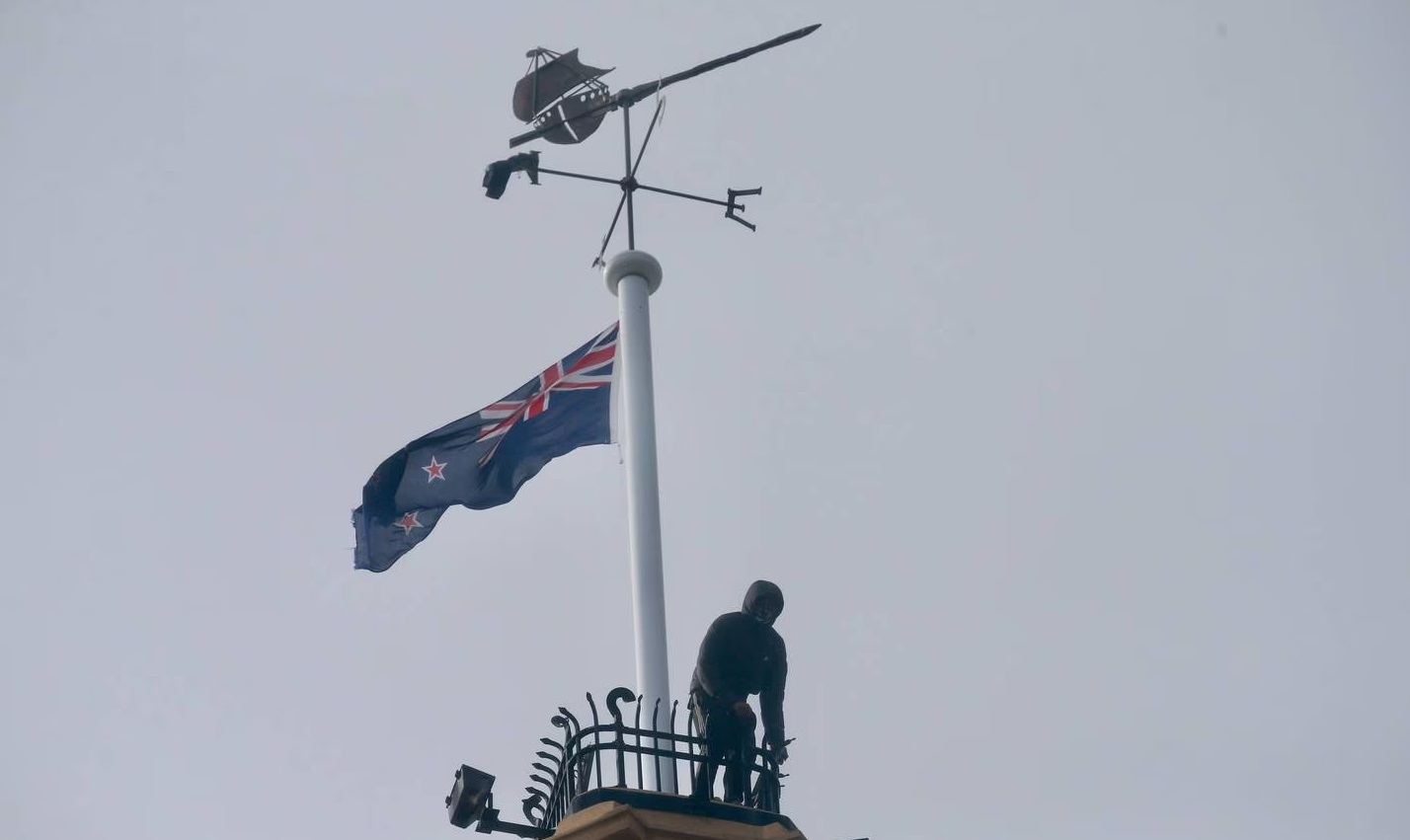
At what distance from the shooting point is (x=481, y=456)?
58.9 ft

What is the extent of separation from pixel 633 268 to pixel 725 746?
574 cm

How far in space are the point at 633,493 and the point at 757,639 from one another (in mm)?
2156

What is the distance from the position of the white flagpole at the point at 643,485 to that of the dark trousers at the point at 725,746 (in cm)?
29

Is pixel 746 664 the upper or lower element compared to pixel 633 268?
lower

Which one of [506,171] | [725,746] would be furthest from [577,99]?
[725,746]

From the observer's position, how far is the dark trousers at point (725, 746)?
13.2 metres

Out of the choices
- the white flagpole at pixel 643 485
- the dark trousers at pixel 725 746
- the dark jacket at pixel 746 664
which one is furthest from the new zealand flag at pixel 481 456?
the dark trousers at pixel 725 746

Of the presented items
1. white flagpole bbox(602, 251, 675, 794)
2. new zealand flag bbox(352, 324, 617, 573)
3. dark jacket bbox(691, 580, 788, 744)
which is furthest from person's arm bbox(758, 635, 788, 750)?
new zealand flag bbox(352, 324, 617, 573)

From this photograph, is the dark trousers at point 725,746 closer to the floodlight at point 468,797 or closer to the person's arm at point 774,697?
the person's arm at point 774,697

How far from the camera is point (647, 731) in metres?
13.0

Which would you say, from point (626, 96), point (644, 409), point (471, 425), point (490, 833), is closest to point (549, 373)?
point (471, 425)

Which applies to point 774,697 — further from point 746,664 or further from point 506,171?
point 506,171

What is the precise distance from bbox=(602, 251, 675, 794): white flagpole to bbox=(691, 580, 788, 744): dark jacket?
40cm

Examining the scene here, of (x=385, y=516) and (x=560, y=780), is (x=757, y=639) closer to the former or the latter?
(x=560, y=780)
